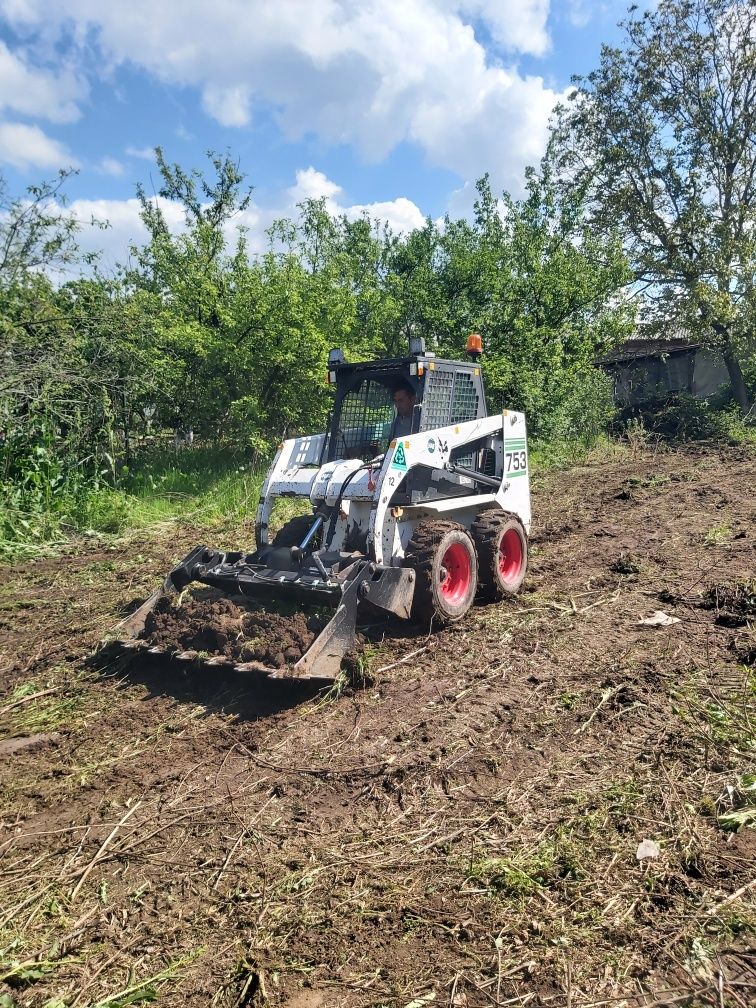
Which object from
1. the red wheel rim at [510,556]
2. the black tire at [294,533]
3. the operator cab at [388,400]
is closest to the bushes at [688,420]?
the red wheel rim at [510,556]

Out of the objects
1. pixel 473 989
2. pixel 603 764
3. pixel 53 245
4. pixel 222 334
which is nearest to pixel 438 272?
pixel 222 334

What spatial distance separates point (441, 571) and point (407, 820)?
9.30 ft

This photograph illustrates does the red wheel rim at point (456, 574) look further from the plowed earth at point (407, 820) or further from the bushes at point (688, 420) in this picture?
the bushes at point (688, 420)

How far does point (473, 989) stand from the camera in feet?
9.27

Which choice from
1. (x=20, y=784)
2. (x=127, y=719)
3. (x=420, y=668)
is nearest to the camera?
(x=20, y=784)

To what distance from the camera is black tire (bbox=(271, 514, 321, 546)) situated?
6.96 metres

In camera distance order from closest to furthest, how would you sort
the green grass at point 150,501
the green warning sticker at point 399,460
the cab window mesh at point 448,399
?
the green warning sticker at point 399,460
the cab window mesh at point 448,399
the green grass at point 150,501

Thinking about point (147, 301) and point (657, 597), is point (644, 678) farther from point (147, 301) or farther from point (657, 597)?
point (147, 301)

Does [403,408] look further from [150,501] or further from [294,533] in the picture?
[150,501]

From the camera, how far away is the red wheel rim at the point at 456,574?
22.0ft

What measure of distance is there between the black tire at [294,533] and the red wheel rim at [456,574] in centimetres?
115

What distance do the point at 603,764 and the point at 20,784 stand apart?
330 centimetres

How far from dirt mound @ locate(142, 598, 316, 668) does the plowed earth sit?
0.99 ft

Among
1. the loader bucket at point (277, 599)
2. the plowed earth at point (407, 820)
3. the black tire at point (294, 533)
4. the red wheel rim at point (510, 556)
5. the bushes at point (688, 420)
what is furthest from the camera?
the bushes at point (688, 420)
